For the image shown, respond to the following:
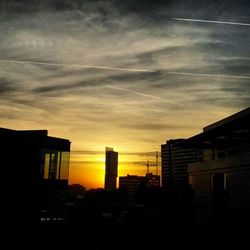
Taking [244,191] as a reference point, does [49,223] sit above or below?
below

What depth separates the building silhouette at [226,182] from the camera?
620 inches

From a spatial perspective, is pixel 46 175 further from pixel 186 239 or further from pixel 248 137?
pixel 248 137

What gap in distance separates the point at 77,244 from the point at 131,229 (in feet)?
24.6

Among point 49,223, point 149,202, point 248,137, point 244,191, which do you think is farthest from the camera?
point 149,202

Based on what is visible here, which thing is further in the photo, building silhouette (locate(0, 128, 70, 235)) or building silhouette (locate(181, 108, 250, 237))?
building silhouette (locate(0, 128, 70, 235))

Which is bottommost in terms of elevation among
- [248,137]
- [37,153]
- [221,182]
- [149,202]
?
[149,202]

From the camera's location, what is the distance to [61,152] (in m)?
24.5

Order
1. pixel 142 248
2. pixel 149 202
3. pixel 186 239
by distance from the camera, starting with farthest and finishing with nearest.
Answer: pixel 149 202
pixel 186 239
pixel 142 248

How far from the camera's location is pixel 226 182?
17.5 metres

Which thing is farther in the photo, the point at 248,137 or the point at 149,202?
the point at 149,202

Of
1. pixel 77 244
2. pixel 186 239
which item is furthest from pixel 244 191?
pixel 77 244

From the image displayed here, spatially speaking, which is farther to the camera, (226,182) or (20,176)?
(226,182)

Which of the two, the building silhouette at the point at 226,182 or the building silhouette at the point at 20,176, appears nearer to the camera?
the building silhouette at the point at 226,182

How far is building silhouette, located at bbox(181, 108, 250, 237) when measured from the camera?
15738 millimetres
